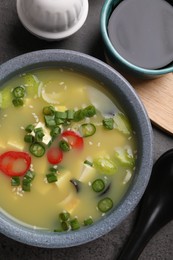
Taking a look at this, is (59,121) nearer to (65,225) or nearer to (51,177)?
(51,177)

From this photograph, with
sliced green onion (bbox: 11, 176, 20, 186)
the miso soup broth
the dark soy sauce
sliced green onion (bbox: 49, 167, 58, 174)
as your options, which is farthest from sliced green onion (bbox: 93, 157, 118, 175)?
the dark soy sauce

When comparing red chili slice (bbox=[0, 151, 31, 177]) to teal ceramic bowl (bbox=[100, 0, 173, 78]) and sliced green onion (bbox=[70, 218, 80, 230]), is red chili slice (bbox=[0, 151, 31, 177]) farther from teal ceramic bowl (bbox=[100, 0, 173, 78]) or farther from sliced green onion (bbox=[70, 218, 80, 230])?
teal ceramic bowl (bbox=[100, 0, 173, 78])

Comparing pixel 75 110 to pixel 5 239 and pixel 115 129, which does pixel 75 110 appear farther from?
pixel 5 239

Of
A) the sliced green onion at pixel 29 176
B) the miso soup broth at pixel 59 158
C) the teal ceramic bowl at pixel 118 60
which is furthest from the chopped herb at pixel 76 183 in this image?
the teal ceramic bowl at pixel 118 60

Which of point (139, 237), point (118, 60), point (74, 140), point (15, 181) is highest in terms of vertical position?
point (118, 60)

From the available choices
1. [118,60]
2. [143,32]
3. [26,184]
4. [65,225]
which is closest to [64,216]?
[65,225]

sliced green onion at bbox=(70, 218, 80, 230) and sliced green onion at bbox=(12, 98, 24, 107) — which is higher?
sliced green onion at bbox=(12, 98, 24, 107)

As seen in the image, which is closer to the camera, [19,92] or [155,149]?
[19,92]

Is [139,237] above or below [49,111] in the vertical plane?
below
